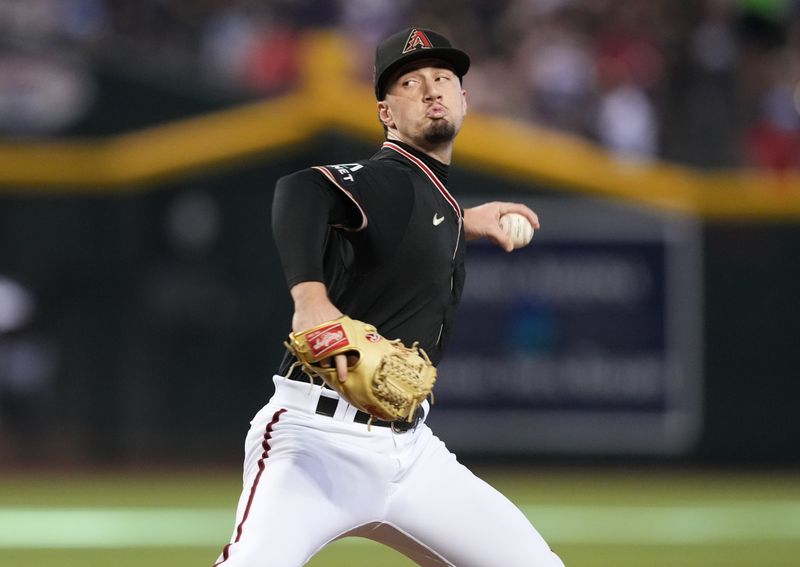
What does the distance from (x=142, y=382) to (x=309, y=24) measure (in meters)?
4.12

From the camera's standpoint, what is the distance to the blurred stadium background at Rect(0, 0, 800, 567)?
35.4ft

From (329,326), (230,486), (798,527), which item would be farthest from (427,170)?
(230,486)

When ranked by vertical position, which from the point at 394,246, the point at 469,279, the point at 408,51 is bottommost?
the point at 394,246

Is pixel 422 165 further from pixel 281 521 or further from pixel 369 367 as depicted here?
pixel 281 521

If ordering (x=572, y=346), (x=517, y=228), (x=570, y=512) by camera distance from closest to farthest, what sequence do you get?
1. (x=517, y=228)
2. (x=570, y=512)
3. (x=572, y=346)

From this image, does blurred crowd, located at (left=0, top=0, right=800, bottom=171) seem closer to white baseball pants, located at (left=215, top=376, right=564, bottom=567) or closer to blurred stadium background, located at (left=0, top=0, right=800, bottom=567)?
blurred stadium background, located at (left=0, top=0, right=800, bottom=567)

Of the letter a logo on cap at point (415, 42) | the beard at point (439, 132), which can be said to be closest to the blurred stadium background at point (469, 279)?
the beard at point (439, 132)

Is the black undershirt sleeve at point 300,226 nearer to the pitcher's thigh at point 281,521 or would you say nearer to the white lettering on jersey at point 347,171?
the white lettering on jersey at point 347,171

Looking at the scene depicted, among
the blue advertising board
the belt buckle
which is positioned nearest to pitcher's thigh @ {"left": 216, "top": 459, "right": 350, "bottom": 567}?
the belt buckle

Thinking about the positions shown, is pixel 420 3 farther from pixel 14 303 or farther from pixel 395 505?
pixel 395 505

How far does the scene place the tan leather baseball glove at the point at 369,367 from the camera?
11.6ft

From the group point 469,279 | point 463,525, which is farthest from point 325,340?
point 469,279

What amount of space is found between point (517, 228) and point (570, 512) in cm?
499

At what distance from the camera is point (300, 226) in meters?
3.54
